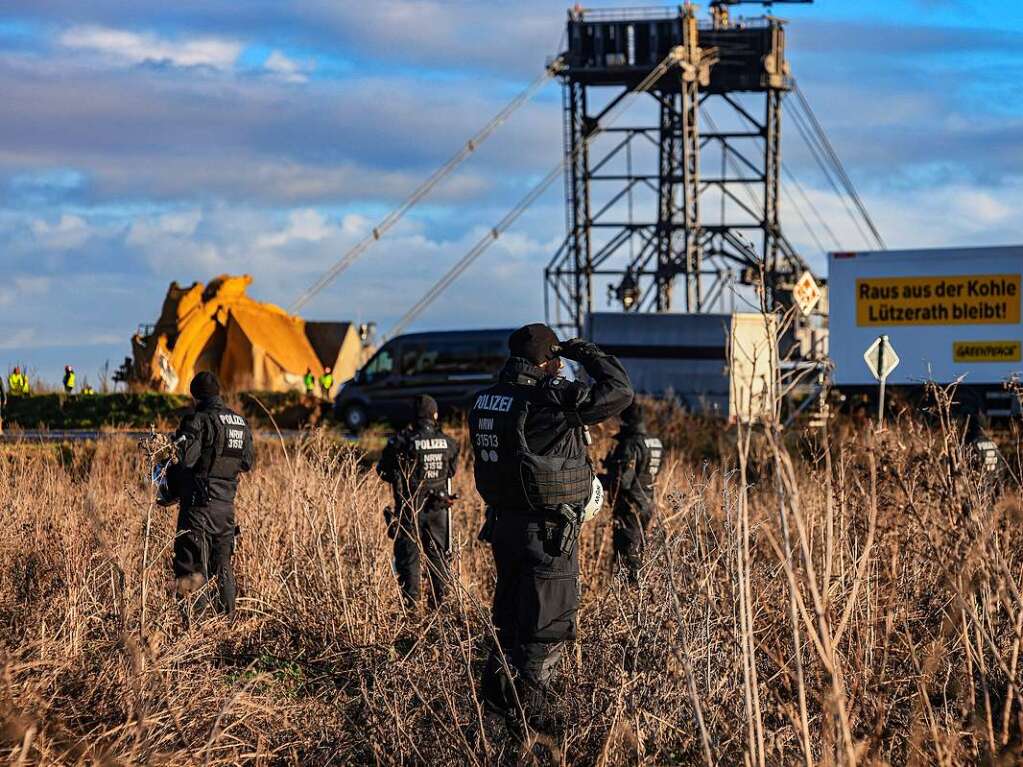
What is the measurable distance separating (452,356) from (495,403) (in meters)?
20.7

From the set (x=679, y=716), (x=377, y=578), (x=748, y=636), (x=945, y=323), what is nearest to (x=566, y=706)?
(x=679, y=716)

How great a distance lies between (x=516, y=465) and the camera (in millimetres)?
6309

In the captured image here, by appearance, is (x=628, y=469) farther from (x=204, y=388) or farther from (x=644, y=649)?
(x=644, y=649)

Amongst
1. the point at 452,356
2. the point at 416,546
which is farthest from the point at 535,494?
the point at 452,356

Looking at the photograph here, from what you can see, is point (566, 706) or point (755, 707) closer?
point (755, 707)

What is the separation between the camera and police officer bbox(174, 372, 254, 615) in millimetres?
9430

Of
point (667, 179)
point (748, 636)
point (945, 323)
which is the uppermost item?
point (667, 179)

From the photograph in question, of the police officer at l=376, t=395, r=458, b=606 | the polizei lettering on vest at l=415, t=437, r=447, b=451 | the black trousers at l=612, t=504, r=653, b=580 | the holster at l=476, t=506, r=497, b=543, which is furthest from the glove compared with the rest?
the black trousers at l=612, t=504, r=653, b=580

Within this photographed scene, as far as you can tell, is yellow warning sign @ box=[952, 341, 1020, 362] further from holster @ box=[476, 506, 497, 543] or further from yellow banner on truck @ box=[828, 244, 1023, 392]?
holster @ box=[476, 506, 497, 543]

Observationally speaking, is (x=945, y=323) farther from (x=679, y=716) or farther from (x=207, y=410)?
(x=679, y=716)

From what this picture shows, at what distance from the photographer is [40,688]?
602cm

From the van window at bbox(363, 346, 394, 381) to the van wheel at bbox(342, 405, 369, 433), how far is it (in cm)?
61

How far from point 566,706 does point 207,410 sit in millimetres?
4379

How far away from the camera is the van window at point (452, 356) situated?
26688 millimetres
